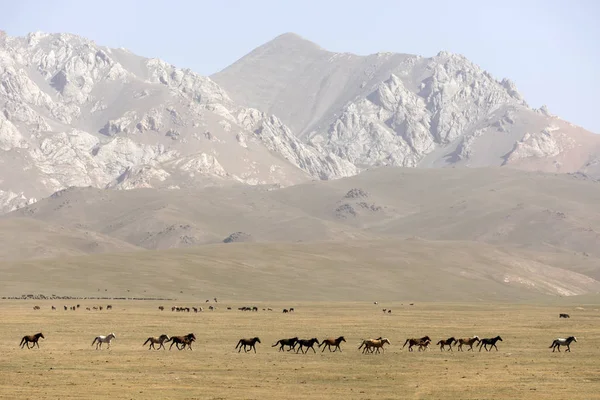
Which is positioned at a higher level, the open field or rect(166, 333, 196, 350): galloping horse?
rect(166, 333, 196, 350): galloping horse

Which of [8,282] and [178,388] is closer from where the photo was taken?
[178,388]

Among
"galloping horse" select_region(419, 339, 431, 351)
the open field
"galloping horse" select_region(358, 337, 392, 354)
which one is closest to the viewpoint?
the open field

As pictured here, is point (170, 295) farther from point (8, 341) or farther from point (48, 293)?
point (8, 341)

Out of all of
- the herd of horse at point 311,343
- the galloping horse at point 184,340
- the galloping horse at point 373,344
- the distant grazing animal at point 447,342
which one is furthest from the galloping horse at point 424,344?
the galloping horse at point 184,340

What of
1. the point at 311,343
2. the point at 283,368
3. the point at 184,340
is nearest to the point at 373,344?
the point at 311,343

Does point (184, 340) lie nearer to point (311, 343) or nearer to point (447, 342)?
point (311, 343)

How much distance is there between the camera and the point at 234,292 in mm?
194375

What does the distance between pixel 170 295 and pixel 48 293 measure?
22.2 m

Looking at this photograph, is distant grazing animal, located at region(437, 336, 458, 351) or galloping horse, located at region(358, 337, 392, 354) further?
distant grazing animal, located at region(437, 336, 458, 351)

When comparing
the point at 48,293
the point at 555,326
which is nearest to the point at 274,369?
the point at 555,326

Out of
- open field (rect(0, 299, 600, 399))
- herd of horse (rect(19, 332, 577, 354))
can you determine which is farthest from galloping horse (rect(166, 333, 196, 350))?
open field (rect(0, 299, 600, 399))

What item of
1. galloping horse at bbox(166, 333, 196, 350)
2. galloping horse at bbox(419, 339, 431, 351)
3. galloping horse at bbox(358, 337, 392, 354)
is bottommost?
galloping horse at bbox(419, 339, 431, 351)

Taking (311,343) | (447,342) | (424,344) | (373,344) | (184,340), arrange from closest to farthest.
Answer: (311,343) < (373,344) < (184,340) < (424,344) < (447,342)

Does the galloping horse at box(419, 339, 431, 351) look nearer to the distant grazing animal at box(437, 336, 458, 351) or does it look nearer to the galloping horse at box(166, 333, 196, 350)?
the distant grazing animal at box(437, 336, 458, 351)
